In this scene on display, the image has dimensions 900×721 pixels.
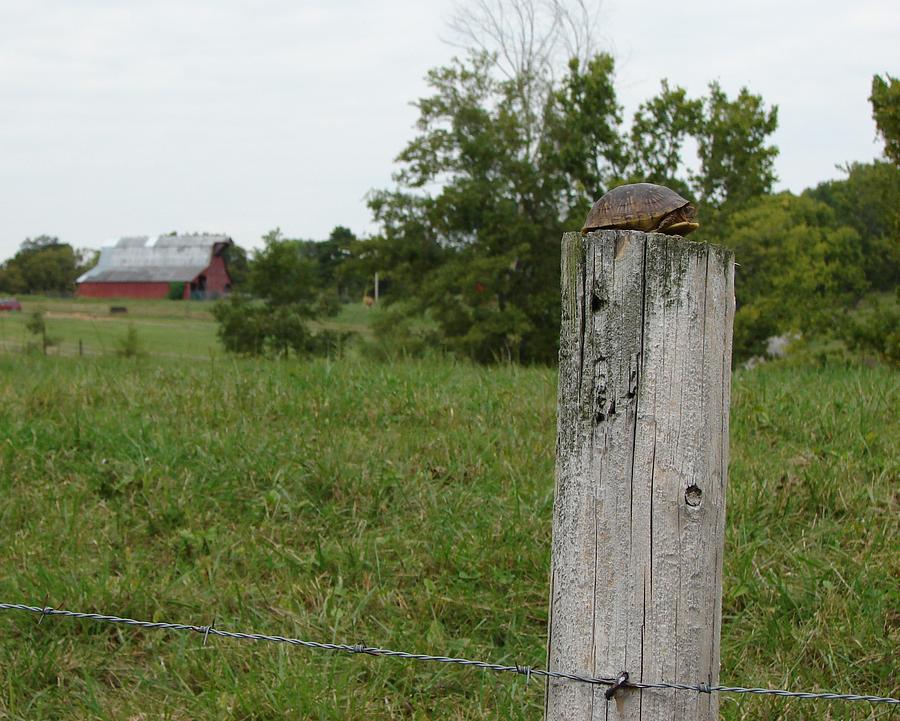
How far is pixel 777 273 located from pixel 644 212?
76.9ft

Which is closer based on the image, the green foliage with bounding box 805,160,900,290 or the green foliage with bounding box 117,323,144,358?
the green foliage with bounding box 117,323,144,358

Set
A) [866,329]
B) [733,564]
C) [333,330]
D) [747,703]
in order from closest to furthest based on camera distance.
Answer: [747,703] < [733,564] < [866,329] < [333,330]

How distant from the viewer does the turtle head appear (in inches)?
73.2

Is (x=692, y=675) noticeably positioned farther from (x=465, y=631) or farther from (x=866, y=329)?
(x=866, y=329)

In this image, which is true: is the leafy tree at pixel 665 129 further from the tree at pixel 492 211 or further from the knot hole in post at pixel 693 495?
the knot hole in post at pixel 693 495

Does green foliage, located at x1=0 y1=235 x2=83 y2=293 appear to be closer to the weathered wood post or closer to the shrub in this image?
the shrub

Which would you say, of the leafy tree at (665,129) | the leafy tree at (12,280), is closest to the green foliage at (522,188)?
the leafy tree at (665,129)

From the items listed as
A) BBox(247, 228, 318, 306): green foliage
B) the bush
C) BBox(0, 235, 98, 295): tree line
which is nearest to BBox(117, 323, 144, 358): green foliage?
the bush

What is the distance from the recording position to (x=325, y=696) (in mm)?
3143

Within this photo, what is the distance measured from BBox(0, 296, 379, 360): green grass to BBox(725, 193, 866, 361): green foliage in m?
9.64

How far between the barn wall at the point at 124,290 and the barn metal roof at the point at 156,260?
286mm

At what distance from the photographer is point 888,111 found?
1071 cm

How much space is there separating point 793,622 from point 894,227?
9.04 m

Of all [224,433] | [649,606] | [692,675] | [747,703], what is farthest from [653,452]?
[224,433]
